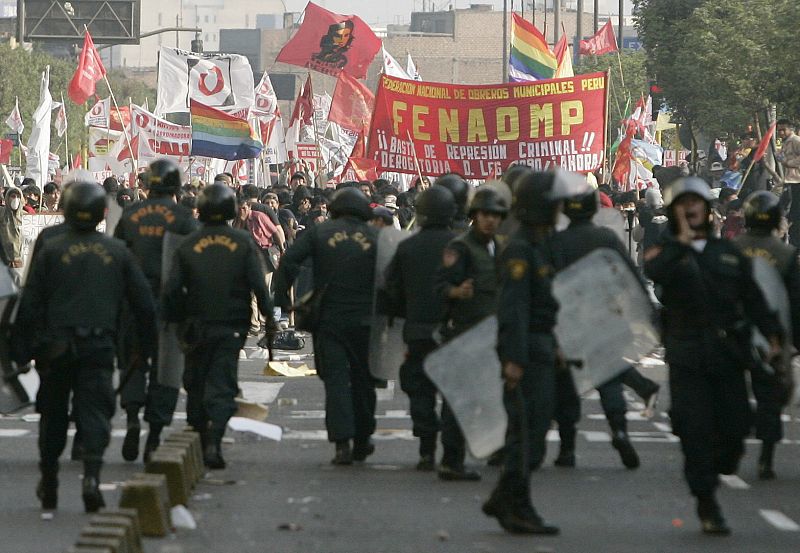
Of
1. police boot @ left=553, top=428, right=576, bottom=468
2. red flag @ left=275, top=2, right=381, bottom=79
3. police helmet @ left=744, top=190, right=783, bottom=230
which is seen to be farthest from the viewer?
red flag @ left=275, top=2, right=381, bottom=79

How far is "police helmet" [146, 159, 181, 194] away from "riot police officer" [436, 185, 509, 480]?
227 centimetres

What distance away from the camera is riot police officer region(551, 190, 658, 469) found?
11711mm

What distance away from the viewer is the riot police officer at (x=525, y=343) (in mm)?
8953

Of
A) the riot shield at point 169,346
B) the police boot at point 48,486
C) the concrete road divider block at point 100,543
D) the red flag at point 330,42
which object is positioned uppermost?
the red flag at point 330,42

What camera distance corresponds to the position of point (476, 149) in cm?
2262

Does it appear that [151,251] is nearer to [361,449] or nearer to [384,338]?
[384,338]

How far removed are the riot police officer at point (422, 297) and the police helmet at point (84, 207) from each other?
93.6 inches

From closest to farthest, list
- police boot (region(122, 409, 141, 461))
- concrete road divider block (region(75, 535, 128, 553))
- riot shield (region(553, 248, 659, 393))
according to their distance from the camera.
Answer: concrete road divider block (region(75, 535, 128, 553)) → riot shield (region(553, 248, 659, 393)) → police boot (region(122, 409, 141, 461))

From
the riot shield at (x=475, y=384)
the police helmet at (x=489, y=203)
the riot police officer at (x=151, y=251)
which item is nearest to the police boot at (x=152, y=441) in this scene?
the riot police officer at (x=151, y=251)

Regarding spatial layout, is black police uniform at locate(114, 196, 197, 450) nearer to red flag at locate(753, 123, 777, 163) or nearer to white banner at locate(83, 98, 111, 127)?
red flag at locate(753, 123, 777, 163)

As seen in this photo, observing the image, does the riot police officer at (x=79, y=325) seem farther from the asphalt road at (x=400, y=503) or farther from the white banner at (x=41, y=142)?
the white banner at (x=41, y=142)

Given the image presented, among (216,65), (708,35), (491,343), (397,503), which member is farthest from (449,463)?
(708,35)

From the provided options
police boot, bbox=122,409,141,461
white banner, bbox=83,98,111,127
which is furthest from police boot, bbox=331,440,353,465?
white banner, bbox=83,98,111,127

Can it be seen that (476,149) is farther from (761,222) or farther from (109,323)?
(109,323)
